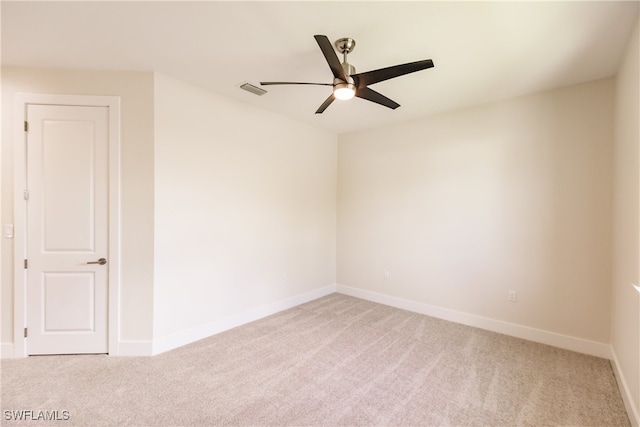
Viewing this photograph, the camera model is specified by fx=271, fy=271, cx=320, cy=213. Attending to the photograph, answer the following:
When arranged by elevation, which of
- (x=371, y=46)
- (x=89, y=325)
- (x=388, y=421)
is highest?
(x=371, y=46)

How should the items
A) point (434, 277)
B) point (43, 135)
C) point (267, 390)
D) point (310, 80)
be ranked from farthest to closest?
point (434, 277), point (310, 80), point (43, 135), point (267, 390)

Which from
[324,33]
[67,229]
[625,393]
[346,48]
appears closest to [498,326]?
[625,393]

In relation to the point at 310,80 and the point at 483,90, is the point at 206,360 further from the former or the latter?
the point at 483,90

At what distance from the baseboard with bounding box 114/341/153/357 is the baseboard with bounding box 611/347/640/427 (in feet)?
12.7

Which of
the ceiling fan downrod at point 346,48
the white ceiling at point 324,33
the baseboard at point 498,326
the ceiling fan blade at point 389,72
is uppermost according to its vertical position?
the white ceiling at point 324,33

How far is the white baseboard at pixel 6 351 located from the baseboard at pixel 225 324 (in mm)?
1260

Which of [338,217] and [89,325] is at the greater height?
[338,217]

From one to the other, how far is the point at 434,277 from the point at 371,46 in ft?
9.80

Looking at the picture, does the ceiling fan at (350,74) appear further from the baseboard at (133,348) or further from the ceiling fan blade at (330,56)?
the baseboard at (133,348)

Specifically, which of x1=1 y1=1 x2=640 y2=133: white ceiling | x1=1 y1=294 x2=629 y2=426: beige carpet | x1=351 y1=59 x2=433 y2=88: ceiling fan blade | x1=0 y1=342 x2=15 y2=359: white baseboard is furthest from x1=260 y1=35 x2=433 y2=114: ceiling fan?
x1=0 y1=342 x2=15 y2=359: white baseboard

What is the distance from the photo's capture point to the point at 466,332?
326 cm

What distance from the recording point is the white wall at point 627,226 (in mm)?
1880

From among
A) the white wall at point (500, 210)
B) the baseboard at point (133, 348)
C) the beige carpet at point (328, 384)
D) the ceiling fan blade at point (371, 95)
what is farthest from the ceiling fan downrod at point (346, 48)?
the baseboard at point (133, 348)


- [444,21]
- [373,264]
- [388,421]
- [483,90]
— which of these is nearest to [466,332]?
[373,264]
